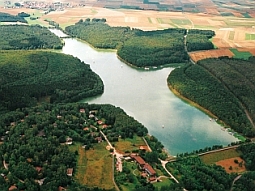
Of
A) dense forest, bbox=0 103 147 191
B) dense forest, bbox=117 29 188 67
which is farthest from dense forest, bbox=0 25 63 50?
dense forest, bbox=0 103 147 191

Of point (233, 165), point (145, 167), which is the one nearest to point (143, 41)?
point (233, 165)

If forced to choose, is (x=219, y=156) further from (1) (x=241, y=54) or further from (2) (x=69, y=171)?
(1) (x=241, y=54)

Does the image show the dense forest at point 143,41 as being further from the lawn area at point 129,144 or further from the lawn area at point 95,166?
the lawn area at point 95,166

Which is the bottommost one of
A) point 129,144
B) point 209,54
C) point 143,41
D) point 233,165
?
point 129,144

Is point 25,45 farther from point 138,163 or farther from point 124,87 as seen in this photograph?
point 138,163

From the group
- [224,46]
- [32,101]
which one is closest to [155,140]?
[32,101]

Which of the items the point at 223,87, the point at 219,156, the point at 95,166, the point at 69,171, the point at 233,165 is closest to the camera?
the point at 69,171
